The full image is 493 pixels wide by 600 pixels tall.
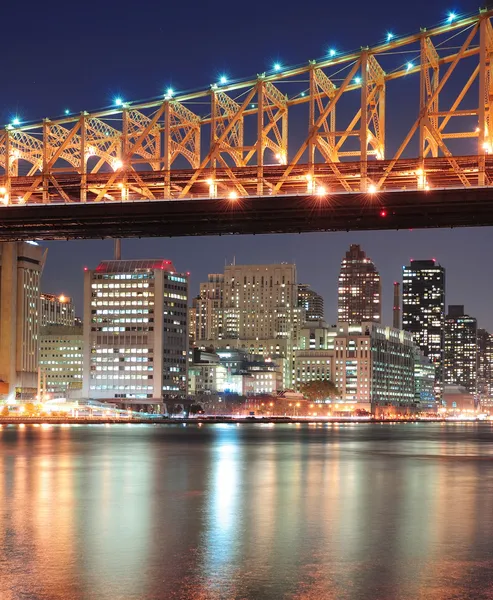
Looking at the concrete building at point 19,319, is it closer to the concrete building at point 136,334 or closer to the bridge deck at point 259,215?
the concrete building at point 136,334

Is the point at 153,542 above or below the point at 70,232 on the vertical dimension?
below

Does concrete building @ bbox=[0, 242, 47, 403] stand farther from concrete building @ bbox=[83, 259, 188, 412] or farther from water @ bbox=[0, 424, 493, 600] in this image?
water @ bbox=[0, 424, 493, 600]

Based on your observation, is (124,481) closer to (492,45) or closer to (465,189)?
(465,189)

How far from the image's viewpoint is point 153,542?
63.1ft

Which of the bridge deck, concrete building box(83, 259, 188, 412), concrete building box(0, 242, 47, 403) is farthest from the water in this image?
concrete building box(0, 242, 47, 403)

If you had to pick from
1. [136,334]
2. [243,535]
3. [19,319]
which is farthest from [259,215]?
[19,319]

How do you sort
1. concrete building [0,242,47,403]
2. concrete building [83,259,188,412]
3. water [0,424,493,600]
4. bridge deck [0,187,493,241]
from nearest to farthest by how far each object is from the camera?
water [0,424,493,600]
bridge deck [0,187,493,241]
concrete building [0,242,47,403]
concrete building [83,259,188,412]

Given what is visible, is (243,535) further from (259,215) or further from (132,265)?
(132,265)

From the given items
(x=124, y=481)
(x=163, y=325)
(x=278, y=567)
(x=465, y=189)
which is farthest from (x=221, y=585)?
(x=163, y=325)

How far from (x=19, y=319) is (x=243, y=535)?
6769 inches

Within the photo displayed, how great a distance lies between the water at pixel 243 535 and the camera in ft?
49.8

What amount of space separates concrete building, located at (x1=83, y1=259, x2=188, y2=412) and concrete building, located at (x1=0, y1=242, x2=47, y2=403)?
10.9 metres

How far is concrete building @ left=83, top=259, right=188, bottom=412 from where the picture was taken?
18325cm

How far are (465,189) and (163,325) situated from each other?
139802 millimetres
